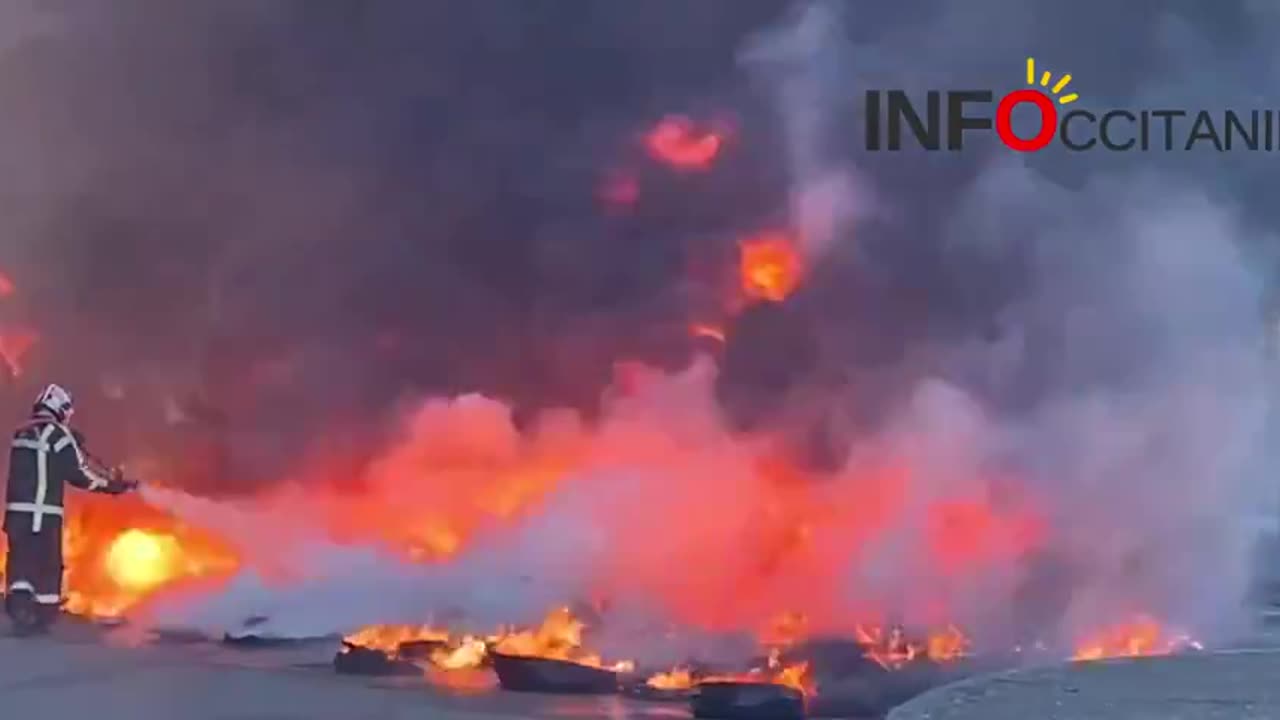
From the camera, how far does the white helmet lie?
3.34 meters

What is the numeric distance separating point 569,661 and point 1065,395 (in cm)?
124

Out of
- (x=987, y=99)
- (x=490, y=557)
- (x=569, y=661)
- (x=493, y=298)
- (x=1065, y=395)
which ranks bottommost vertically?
(x=569, y=661)

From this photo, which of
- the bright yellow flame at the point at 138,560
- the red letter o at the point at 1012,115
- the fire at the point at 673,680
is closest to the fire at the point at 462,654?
the fire at the point at 673,680

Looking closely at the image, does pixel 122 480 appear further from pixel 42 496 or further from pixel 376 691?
pixel 376 691

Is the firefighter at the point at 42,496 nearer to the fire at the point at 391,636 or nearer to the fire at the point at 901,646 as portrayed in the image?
the fire at the point at 391,636

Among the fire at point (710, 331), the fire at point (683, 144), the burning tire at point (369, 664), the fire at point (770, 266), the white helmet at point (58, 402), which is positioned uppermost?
the fire at point (683, 144)

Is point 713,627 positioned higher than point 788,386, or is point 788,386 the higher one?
point 788,386

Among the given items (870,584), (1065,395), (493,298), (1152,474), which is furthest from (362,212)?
(1152,474)

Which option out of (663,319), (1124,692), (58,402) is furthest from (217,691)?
(1124,692)

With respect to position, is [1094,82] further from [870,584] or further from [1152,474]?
[870,584]

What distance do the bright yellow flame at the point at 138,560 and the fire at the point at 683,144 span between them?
→ 55.2 inches

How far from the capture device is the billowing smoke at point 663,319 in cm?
330

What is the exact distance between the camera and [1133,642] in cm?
332

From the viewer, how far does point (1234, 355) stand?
331 centimetres
